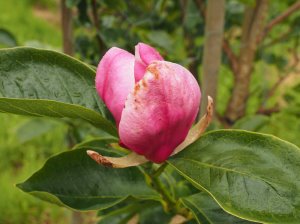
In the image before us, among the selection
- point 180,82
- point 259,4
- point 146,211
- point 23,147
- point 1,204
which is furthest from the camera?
point 23,147

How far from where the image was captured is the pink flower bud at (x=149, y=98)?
66cm

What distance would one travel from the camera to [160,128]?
70cm

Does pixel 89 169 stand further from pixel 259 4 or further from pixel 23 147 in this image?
pixel 23 147

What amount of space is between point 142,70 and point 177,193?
0.34m

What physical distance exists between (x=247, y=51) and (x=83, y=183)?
644mm

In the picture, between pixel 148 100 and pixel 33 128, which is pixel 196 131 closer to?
pixel 148 100

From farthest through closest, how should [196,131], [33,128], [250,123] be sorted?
[33,128] < [250,123] < [196,131]

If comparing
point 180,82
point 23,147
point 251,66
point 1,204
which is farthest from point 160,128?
point 23,147

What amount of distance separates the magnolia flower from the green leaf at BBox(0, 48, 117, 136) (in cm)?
5

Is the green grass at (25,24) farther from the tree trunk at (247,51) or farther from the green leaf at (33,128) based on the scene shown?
the tree trunk at (247,51)

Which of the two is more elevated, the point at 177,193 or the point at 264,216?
the point at 264,216

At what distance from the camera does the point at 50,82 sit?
0.81 meters

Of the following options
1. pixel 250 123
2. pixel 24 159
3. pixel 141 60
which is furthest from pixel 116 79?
pixel 24 159

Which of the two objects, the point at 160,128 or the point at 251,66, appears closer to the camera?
the point at 160,128
